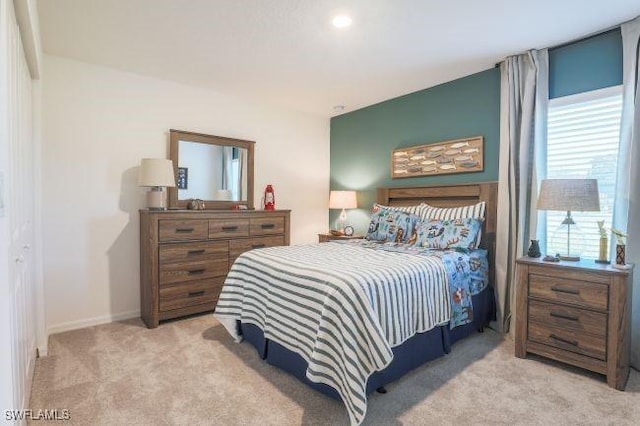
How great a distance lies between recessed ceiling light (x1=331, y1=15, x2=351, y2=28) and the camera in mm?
2300

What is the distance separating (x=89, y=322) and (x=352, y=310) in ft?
8.98

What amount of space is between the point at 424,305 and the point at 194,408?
1.50 metres

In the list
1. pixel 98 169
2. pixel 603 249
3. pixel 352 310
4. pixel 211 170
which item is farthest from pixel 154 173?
pixel 603 249

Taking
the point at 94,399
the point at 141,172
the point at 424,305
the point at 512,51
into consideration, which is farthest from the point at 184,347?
the point at 512,51

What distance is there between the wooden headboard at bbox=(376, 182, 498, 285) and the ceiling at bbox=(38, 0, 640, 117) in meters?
1.14

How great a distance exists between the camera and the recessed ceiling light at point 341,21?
2.30m

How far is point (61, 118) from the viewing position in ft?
9.67

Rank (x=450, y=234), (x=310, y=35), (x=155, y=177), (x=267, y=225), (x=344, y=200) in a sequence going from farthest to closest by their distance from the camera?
(x=344, y=200), (x=267, y=225), (x=155, y=177), (x=450, y=234), (x=310, y=35)

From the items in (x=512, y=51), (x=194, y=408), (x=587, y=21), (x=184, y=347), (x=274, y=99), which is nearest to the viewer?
(x=194, y=408)

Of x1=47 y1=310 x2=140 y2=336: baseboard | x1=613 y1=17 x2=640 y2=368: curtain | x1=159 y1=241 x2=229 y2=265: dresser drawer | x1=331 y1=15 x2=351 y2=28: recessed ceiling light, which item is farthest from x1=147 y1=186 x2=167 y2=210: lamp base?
x1=613 y1=17 x2=640 y2=368: curtain

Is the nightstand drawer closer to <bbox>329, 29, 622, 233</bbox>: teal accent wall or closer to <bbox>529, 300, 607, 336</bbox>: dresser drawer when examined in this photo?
<bbox>329, 29, 622, 233</bbox>: teal accent wall

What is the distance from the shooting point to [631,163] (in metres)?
2.32

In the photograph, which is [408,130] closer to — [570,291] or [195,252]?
[570,291]

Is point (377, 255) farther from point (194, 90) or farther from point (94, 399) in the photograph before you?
point (194, 90)
